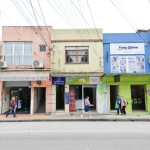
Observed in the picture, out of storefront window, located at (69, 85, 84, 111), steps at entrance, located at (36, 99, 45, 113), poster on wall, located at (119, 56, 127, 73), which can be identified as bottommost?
steps at entrance, located at (36, 99, 45, 113)

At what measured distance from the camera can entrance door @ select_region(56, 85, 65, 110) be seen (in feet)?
55.5

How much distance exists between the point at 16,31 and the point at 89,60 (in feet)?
24.7

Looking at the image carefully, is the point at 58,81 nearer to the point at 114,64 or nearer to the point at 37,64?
the point at 37,64

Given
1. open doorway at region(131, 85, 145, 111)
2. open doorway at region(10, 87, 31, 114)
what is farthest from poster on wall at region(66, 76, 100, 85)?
open doorway at region(10, 87, 31, 114)

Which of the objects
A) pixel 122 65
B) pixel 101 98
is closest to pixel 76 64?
pixel 101 98

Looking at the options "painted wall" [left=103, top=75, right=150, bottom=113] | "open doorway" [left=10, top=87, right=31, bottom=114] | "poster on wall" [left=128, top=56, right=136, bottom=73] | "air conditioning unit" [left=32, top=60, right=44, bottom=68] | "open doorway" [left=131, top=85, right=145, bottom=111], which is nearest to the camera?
"air conditioning unit" [left=32, top=60, right=44, bottom=68]

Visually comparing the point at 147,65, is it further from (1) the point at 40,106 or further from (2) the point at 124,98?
(1) the point at 40,106

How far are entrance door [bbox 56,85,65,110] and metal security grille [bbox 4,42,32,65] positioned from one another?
12.3 feet

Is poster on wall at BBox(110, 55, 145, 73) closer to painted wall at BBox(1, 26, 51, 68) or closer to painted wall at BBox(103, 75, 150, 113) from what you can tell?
painted wall at BBox(103, 75, 150, 113)

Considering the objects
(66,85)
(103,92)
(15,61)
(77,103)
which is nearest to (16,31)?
(15,61)

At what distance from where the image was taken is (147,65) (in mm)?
15945

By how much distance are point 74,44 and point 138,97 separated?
825cm

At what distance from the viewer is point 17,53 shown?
1652 cm

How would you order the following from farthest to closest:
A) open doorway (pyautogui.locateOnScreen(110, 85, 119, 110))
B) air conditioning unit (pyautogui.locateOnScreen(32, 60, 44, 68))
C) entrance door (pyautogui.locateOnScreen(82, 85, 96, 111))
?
open doorway (pyautogui.locateOnScreen(110, 85, 119, 110)) < entrance door (pyautogui.locateOnScreen(82, 85, 96, 111)) < air conditioning unit (pyautogui.locateOnScreen(32, 60, 44, 68))
